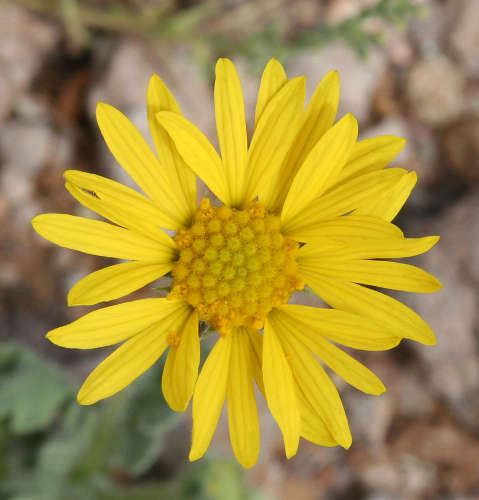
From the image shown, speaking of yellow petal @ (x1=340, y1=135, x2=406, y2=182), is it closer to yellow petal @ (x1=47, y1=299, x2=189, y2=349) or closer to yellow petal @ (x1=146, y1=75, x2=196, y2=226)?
yellow petal @ (x1=146, y1=75, x2=196, y2=226)

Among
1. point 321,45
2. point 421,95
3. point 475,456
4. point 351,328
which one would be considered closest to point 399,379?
point 475,456

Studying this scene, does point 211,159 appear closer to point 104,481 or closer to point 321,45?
point 321,45

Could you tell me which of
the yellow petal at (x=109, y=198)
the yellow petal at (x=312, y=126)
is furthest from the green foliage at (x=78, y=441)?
the yellow petal at (x=312, y=126)

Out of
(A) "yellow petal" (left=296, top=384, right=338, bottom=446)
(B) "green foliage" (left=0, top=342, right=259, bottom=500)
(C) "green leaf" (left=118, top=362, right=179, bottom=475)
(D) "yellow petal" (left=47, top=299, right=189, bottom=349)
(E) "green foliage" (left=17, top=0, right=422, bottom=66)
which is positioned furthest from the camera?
(E) "green foliage" (left=17, top=0, right=422, bottom=66)

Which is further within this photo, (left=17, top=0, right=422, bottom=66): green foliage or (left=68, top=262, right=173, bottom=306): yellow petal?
(left=17, top=0, right=422, bottom=66): green foliage

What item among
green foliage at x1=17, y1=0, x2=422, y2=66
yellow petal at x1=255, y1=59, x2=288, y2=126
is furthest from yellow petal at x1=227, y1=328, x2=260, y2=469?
green foliage at x1=17, y1=0, x2=422, y2=66

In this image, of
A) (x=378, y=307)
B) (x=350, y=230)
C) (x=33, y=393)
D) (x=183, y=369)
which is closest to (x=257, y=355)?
(x=183, y=369)

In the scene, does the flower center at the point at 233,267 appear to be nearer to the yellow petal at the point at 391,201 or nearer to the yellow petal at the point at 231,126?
the yellow petal at the point at 231,126

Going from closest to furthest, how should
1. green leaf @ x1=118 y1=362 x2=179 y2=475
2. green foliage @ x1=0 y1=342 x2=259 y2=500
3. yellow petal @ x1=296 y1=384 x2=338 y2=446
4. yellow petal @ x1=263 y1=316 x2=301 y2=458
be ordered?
yellow petal @ x1=263 y1=316 x2=301 y2=458
yellow petal @ x1=296 y1=384 x2=338 y2=446
green leaf @ x1=118 y1=362 x2=179 y2=475
green foliage @ x1=0 y1=342 x2=259 y2=500
